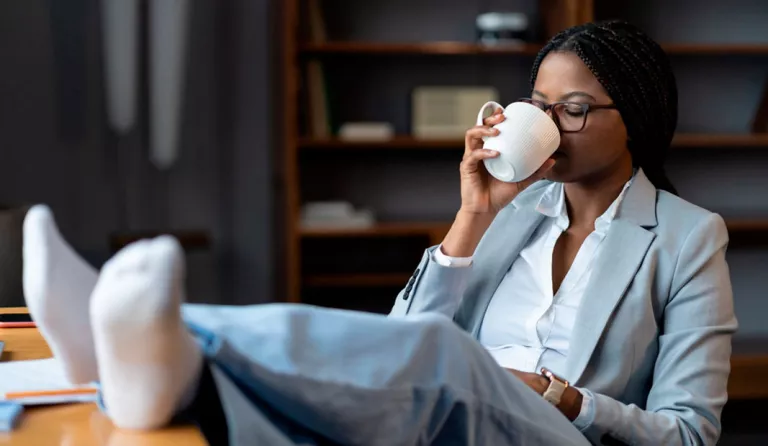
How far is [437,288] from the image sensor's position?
1.53 m

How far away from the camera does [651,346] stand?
4.68 ft

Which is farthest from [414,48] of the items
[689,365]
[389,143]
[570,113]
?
[689,365]

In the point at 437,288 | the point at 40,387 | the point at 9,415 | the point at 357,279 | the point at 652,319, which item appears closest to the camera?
the point at 9,415

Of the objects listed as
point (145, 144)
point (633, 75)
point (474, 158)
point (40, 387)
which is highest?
point (633, 75)

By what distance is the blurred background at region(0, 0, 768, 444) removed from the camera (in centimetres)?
355

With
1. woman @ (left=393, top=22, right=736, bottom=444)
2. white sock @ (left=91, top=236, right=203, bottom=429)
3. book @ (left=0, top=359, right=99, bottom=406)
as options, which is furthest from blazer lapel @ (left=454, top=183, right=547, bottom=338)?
white sock @ (left=91, top=236, right=203, bottom=429)

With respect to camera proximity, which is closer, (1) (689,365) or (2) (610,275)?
(1) (689,365)

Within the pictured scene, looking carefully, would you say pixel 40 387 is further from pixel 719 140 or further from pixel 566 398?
pixel 719 140

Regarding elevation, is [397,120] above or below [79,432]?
below

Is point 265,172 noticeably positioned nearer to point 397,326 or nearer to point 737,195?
point 737,195

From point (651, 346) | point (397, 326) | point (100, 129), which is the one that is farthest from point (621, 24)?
point (100, 129)

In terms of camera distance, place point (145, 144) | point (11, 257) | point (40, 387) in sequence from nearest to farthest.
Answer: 1. point (40, 387)
2. point (11, 257)
3. point (145, 144)

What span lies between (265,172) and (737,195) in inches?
73.4

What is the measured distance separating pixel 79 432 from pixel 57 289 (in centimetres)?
13
